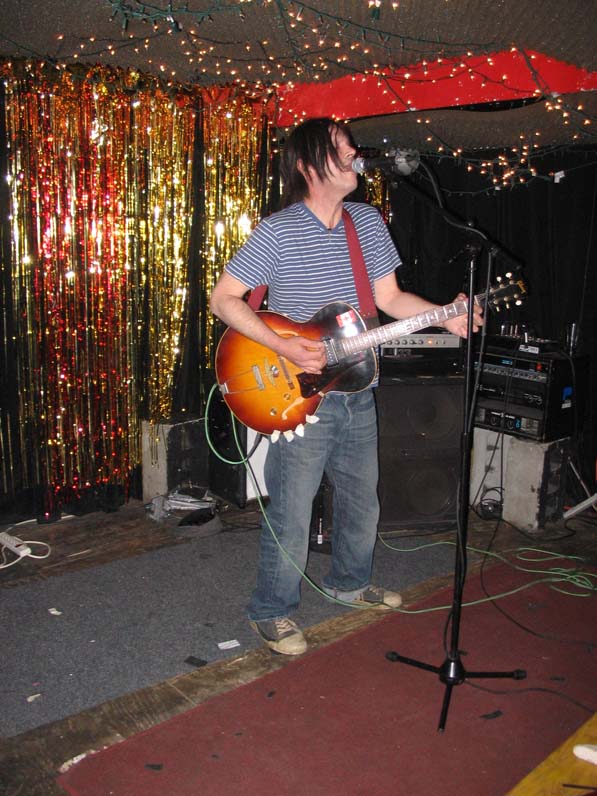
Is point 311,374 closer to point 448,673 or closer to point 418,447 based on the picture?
point 448,673

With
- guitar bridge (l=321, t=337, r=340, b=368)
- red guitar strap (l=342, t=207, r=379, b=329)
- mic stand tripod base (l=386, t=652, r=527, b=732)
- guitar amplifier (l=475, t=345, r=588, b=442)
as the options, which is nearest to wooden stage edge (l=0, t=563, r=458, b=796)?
mic stand tripod base (l=386, t=652, r=527, b=732)

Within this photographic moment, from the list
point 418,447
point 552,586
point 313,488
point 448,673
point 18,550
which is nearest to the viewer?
point 448,673

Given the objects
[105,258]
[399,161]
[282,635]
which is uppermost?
[399,161]

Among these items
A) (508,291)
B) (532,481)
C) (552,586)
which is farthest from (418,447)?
(508,291)

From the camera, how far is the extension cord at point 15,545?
3.48 metres

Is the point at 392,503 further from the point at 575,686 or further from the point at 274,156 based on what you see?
the point at 274,156

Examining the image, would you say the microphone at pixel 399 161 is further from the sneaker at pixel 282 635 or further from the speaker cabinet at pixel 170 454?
the speaker cabinet at pixel 170 454

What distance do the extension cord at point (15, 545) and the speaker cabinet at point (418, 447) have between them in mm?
1878

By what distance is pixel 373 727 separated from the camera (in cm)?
224

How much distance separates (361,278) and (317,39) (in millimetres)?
1379

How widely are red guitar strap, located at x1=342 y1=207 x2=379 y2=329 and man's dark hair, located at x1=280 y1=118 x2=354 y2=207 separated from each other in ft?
0.71

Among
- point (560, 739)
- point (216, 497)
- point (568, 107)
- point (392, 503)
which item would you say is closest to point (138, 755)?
point (560, 739)

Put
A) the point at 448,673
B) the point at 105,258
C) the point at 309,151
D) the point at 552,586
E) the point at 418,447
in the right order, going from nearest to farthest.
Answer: the point at 448,673, the point at 309,151, the point at 552,586, the point at 418,447, the point at 105,258

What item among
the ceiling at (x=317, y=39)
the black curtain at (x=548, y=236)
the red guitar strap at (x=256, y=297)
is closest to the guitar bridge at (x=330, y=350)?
the red guitar strap at (x=256, y=297)
